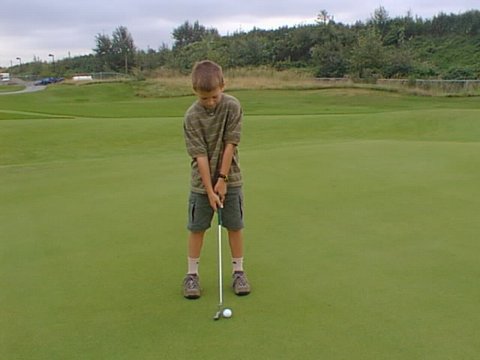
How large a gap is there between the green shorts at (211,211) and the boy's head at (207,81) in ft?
1.93

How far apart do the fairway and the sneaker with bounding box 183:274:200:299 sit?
2.4 inches

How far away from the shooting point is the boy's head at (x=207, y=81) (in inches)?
119

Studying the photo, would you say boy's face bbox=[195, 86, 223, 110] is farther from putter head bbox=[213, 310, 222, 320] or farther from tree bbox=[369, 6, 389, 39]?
tree bbox=[369, 6, 389, 39]

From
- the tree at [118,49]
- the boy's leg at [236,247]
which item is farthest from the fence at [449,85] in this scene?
the tree at [118,49]

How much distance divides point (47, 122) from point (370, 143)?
8.44 m

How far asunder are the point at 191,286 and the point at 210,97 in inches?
43.3

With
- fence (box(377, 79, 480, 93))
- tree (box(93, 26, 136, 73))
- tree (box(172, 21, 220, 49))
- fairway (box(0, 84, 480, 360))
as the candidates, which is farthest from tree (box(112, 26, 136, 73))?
fairway (box(0, 84, 480, 360))

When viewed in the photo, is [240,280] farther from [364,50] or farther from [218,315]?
[364,50]

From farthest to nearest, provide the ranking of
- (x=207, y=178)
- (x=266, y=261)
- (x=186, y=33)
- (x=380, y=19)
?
1. (x=186, y=33)
2. (x=380, y=19)
3. (x=266, y=261)
4. (x=207, y=178)

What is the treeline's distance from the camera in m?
40.1

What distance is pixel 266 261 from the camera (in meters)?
3.77

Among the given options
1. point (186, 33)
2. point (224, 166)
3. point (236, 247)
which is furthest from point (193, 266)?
point (186, 33)

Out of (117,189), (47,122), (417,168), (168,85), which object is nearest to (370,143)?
(417,168)

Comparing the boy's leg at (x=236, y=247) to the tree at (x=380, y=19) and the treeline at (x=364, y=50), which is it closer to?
the treeline at (x=364, y=50)
